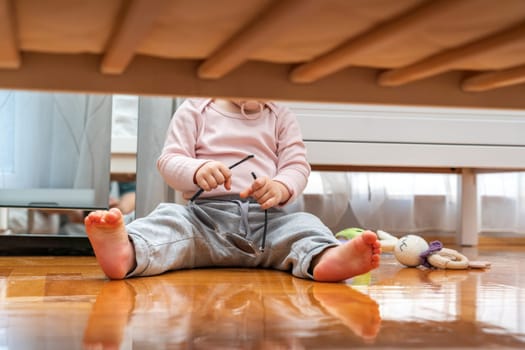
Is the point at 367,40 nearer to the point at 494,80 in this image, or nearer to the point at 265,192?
the point at 494,80

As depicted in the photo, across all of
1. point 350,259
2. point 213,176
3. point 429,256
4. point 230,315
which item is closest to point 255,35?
point 230,315

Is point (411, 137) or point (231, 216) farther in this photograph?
point (411, 137)

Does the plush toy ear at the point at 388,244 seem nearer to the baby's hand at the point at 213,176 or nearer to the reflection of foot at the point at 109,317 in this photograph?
the baby's hand at the point at 213,176

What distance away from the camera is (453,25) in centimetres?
44

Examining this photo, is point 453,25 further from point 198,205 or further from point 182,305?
point 198,205

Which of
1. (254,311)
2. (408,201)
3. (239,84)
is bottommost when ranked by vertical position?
(254,311)

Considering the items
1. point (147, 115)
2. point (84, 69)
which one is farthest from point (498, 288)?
point (147, 115)

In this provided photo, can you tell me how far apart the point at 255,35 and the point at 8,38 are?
0.49 ft

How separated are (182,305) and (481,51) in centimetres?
48

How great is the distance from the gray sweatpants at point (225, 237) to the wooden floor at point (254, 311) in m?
0.04

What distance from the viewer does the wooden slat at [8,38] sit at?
397mm

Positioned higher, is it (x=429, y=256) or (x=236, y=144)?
(x=236, y=144)

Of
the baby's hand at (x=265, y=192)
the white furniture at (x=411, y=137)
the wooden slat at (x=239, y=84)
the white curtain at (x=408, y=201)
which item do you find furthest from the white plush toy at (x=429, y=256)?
the wooden slat at (x=239, y=84)

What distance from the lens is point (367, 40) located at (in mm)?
449
